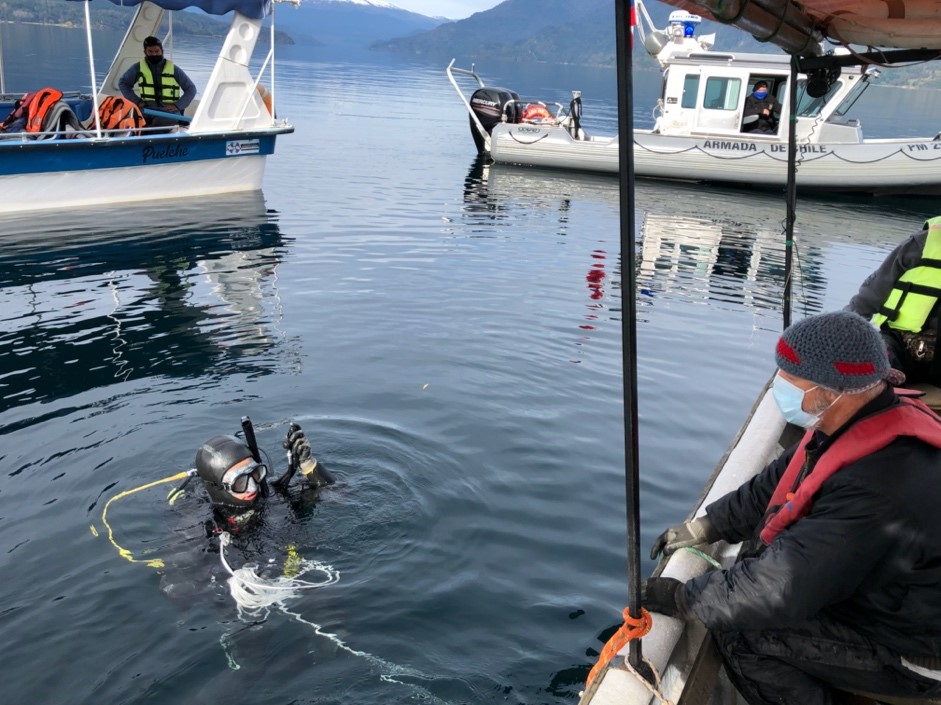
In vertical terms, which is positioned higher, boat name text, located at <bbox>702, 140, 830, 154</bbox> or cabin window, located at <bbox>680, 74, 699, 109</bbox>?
cabin window, located at <bbox>680, 74, 699, 109</bbox>

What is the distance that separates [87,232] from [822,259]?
1373cm

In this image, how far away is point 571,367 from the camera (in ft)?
29.2

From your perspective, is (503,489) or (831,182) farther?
(831,182)

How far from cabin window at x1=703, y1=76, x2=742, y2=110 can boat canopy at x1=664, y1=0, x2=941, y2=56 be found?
17.3 m

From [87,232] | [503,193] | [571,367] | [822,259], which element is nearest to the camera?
[571,367]

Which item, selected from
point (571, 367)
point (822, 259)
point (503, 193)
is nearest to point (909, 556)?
point (571, 367)

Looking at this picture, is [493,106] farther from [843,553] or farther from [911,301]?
[843,553]

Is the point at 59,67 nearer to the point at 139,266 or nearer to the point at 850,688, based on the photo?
the point at 139,266

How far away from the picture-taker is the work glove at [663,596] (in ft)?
10.5

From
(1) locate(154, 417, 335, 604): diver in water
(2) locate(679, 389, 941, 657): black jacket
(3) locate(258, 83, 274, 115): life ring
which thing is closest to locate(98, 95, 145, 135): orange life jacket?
(3) locate(258, 83, 274, 115): life ring

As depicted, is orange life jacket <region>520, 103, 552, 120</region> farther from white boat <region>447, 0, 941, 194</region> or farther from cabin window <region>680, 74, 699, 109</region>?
cabin window <region>680, 74, 699, 109</region>

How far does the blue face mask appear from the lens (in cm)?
287

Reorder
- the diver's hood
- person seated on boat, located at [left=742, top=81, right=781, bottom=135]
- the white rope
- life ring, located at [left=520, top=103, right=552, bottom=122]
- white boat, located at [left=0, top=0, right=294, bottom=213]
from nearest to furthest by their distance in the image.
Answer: the white rope, the diver's hood, white boat, located at [left=0, top=0, right=294, bottom=213], person seated on boat, located at [left=742, top=81, right=781, bottom=135], life ring, located at [left=520, top=103, right=552, bottom=122]

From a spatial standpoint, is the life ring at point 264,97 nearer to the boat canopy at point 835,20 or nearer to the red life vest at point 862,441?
the boat canopy at point 835,20
